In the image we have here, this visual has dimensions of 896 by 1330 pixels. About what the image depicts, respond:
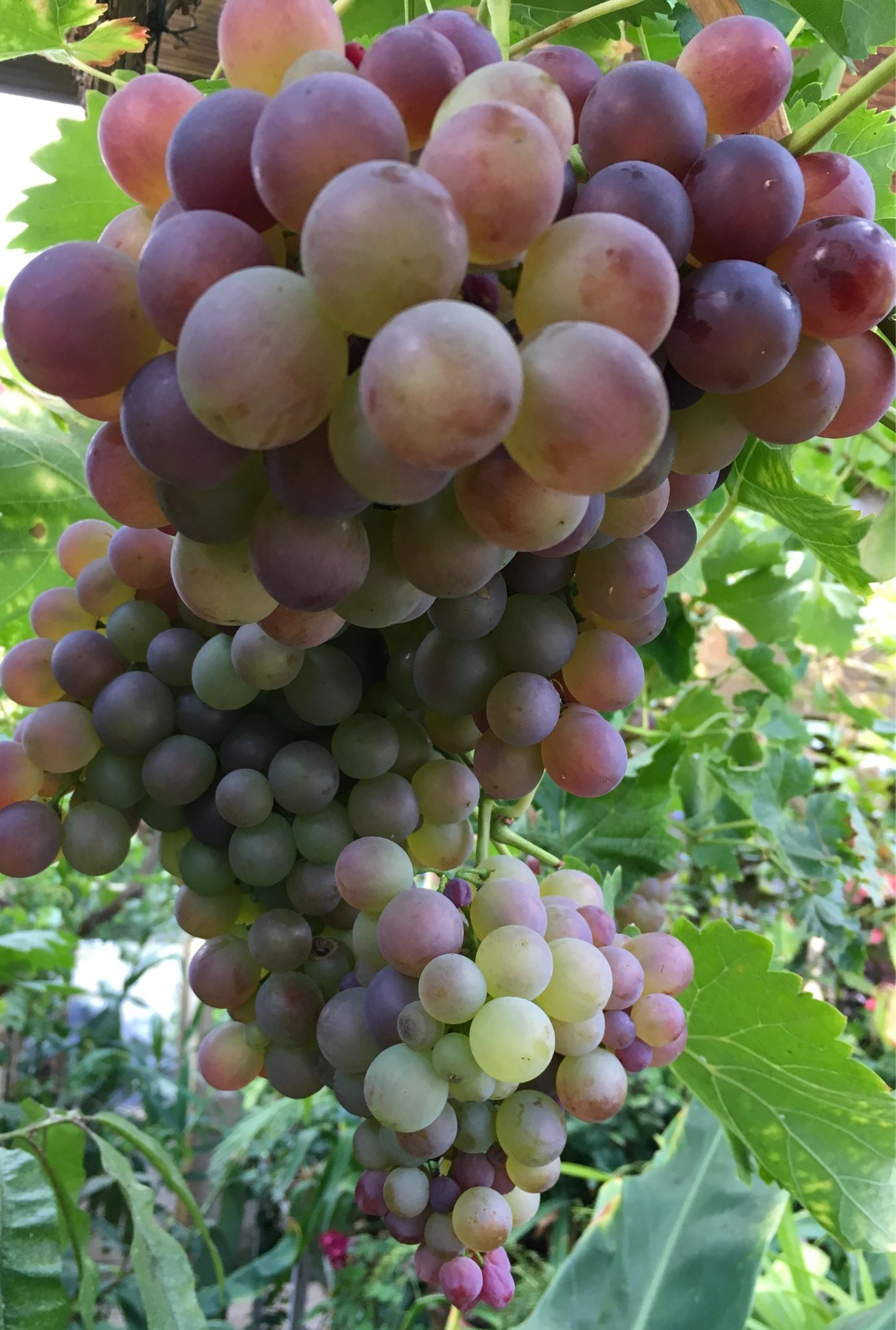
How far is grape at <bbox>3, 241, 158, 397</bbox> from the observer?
24 centimetres

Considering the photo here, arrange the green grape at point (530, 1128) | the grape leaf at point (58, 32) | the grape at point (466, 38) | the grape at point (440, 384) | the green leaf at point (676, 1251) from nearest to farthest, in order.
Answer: the grape at point (440, 384) → the grape at point (466, 38) → the green grape at point (530, 1128) → the grape leaf at point (58, 32) → the green leaf at point (676, 1251)

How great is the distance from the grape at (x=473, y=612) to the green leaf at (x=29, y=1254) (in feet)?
1.67

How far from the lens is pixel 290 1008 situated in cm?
44

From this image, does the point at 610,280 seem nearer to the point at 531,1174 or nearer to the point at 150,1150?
the point at 531,1174

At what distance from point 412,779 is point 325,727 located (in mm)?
52

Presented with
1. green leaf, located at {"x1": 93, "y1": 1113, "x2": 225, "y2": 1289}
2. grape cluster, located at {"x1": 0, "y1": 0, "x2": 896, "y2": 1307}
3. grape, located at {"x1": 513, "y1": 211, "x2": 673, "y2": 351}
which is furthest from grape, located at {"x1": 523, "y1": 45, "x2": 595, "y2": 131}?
green leaf, located at {"x1": 93, "y1": 1113, "x2": 225, "y2": 1289}

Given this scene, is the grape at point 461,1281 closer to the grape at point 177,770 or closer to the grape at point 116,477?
the grape at point 177,770

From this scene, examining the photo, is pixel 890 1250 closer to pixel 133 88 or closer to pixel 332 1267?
pixel 133 88

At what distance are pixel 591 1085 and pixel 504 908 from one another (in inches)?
3.5

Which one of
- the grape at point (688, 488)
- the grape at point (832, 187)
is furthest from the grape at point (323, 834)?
the grape at point (832, 187)

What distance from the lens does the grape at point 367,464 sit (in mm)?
215

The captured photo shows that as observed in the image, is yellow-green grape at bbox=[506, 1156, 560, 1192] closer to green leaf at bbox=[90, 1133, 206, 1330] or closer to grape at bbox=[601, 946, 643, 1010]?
grape at bbox=[601, 946, 643, 1010]

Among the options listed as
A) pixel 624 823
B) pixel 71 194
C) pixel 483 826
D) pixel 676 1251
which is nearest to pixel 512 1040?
pixel 483 826

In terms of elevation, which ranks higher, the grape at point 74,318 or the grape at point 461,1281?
the grape at point 74,318
